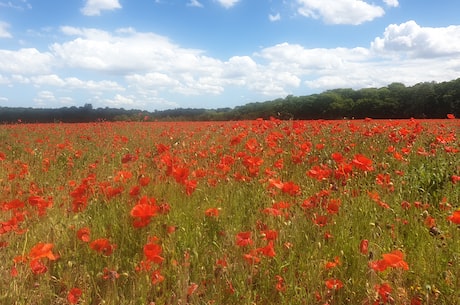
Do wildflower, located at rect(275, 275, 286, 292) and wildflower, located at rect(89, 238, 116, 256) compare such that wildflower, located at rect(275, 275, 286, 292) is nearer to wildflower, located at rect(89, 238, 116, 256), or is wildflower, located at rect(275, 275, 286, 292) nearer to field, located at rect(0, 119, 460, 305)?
field, located at rect(0, 119, 460, 305)

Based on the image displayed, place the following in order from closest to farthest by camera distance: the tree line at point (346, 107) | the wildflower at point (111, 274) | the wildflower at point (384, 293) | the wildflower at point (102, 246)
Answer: the wildflower at point (384, 293) < the wildflower at point (111, 274) < the wildflower at point (102, 246) < the tree line at point (346, 107)

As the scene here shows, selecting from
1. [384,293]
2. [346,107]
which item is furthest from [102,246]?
[346,107]

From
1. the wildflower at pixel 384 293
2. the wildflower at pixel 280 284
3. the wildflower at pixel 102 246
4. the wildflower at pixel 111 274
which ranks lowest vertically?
the wildflower at pixel 280 284

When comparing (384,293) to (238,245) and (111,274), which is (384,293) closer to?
(238,245)

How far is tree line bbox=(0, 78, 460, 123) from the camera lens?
29875 millimetres

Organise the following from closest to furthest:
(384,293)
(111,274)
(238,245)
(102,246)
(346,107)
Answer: (384,293)
(111,274)
(102,246)
(238,245)
(346,107)

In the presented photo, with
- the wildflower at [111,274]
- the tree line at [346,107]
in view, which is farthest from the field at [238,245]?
the tree line at [346,107]

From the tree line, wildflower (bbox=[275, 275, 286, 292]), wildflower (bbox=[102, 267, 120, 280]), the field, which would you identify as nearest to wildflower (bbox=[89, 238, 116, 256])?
the field

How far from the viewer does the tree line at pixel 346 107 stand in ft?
98.0

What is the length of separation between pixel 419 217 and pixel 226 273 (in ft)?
5.33

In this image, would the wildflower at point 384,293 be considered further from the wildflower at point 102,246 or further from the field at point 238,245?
the wildflower at point 102,246

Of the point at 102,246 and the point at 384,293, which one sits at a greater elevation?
the point at 102,246

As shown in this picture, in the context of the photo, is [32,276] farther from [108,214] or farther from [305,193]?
[305,193]

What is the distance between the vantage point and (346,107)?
3644 centimetres
